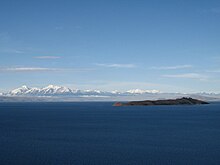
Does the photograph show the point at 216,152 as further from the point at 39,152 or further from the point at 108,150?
the point at 39,152

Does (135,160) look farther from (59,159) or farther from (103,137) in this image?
(103,137)

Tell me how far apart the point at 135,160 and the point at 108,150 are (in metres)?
9.87

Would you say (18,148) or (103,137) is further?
(103,137)

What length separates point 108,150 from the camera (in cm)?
6172

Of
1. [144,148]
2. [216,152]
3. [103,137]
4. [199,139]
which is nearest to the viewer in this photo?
[216,152]

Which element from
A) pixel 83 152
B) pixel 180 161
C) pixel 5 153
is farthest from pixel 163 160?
pixel 5 153

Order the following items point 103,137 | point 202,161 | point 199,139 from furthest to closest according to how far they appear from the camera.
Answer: point 103,137 < point 199,139 < point 202,161

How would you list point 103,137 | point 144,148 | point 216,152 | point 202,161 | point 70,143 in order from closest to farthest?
point 202,161 < point 216,152 < point 144,148 < point 70,143 < point 103,137

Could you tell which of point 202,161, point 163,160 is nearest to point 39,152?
point 163,160

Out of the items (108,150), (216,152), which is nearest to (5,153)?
(108,150)

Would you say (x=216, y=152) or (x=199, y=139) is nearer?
(x=216, y=152)

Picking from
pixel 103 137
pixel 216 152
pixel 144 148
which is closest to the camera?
pixel 216 152

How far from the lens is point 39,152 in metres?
59.8

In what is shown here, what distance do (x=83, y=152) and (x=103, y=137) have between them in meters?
21.2
